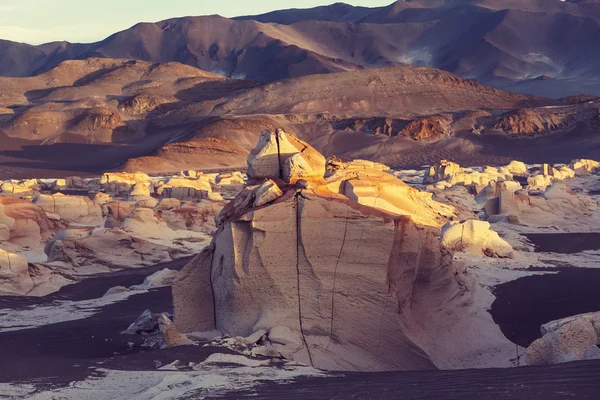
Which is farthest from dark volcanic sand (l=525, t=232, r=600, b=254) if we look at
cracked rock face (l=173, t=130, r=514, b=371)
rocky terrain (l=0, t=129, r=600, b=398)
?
cracked rock face (l=173, t=130, r=514, b=371)

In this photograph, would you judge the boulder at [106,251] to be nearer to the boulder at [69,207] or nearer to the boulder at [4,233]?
the boulder at [4,233]

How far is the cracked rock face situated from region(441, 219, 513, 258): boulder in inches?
270

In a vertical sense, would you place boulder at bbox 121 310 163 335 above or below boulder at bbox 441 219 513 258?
above

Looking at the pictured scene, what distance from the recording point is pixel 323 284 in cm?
989

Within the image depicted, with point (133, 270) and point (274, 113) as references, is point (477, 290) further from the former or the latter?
point (274, 113)

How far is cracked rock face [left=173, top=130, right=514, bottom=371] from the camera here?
32.2ft

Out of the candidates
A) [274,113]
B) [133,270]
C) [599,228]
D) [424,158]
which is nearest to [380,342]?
[133,270]

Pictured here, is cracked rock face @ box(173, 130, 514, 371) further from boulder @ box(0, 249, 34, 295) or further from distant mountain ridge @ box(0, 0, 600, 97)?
distant mountain ridge @ box(0, 0, 600, 97)

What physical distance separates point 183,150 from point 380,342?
70735 millimetres

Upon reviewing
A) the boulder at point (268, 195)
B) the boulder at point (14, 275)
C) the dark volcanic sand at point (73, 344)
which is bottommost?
the boulder at point (14, 275)

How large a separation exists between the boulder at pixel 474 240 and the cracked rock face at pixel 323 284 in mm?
6867

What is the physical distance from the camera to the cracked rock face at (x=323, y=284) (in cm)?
981

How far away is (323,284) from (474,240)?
8.32 m

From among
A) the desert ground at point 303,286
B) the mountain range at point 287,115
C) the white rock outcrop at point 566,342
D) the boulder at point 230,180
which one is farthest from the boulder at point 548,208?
the mountain range at point 287,115
